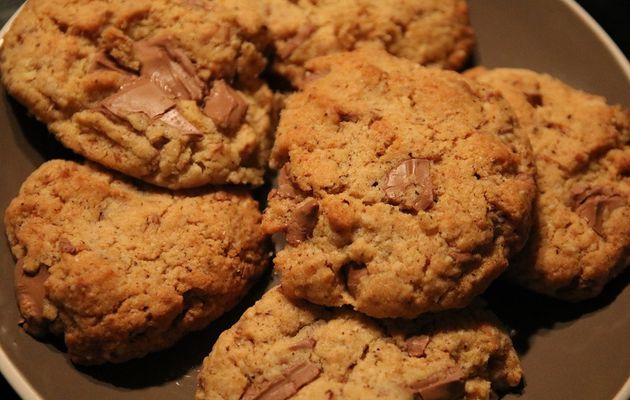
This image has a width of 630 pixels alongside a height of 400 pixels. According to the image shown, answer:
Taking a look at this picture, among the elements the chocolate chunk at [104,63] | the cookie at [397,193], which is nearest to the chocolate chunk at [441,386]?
Answer: the cookie at [397,193]

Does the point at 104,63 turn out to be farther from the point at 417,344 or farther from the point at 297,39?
the point at 417,344

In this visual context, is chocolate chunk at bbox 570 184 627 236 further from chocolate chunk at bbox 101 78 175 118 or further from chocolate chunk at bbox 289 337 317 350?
chocolate chunk at bbox 101 78 175 118

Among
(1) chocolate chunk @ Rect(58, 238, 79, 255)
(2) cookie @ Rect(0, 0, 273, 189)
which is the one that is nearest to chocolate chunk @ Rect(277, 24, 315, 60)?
(2) cookie @ Rect(0, 0, 273, 189)

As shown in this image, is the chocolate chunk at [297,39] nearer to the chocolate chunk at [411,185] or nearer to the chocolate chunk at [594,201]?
the chocolate chunk at [411,185]

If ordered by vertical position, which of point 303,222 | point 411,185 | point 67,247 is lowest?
point 67,247

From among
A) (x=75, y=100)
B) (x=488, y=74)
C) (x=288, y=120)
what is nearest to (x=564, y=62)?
(x=488, y=74)

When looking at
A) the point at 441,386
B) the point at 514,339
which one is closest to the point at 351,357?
the point at 441,386
